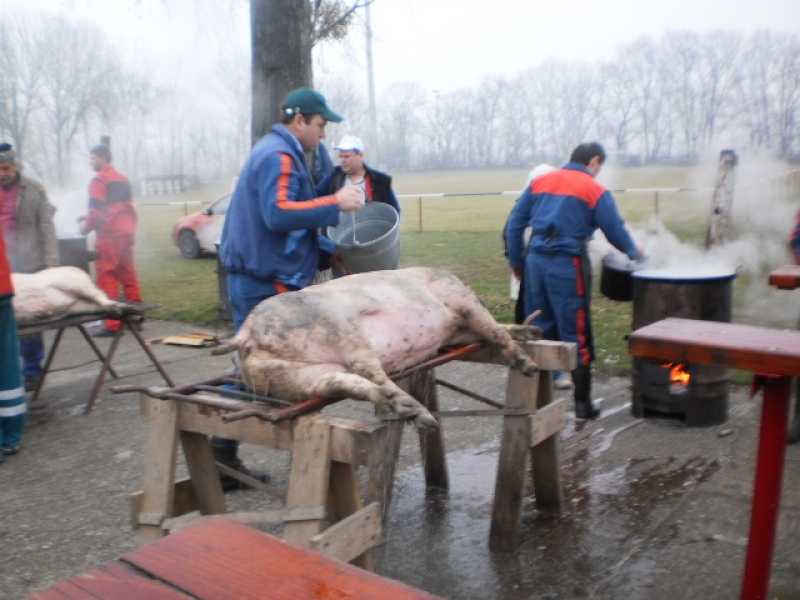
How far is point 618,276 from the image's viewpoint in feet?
18.3

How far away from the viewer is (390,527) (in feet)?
12.7

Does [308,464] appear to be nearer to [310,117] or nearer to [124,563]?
[124,563]

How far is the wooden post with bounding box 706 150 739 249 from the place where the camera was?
8.88 m

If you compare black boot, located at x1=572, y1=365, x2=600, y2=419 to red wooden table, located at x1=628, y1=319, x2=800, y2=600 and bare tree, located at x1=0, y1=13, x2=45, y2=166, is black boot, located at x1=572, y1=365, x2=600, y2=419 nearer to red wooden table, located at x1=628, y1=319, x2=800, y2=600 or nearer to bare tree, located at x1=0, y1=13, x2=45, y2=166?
red wooden table, located at x1=628, y1=319, x2=800, y2=600

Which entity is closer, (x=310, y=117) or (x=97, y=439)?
(x=310, y=117)

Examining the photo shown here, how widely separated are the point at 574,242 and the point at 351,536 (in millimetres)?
3149

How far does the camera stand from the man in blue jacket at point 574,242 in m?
5.26

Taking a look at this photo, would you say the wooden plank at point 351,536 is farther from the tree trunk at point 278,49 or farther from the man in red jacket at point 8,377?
the tree trunk at point 278,49

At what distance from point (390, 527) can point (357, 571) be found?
2520 millimetres

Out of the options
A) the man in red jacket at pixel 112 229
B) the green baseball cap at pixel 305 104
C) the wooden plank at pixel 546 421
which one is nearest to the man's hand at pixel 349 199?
the green baseball cap at pixel 305 104

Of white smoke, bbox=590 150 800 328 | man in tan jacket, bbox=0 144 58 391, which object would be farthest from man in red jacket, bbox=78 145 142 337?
white smoke, bbox=590 150 800 328

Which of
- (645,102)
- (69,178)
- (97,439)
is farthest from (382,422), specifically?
(69,178)

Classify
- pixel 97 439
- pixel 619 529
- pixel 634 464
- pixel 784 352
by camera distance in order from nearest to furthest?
A: pixel 784 352 → pixel 619 529 → pixel 634 464 → pixel 97 439

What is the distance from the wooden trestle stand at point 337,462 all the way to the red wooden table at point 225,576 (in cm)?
105
